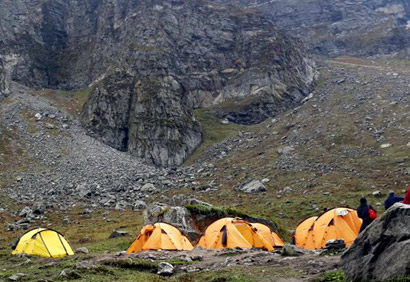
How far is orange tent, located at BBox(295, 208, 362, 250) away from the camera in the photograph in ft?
71.2

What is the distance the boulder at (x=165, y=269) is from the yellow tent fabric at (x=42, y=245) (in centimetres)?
869

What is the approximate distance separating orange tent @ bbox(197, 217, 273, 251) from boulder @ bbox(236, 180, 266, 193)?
2304 cm

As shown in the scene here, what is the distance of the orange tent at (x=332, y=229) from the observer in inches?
854

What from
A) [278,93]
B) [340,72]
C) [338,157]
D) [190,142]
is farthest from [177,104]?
[340,72]

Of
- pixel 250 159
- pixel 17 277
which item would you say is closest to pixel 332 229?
pixel 17 277

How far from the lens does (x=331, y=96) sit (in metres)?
73.2

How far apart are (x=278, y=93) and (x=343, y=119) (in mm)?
22325

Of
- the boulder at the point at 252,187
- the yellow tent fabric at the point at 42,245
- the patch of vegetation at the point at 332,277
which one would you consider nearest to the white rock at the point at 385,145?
the boulder at the point at 252,187

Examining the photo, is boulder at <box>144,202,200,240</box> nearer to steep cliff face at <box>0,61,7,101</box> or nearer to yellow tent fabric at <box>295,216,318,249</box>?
yellow tent fabric at <box>295,216,318,249</box>

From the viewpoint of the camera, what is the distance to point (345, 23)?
438ft

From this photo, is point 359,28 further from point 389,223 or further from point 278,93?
point 389,223

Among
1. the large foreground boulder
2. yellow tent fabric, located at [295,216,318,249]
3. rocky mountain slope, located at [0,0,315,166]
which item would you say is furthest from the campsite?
rocky mountain slope, located at [0,0,315,166]

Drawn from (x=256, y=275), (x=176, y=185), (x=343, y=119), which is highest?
(x=256, y=275)

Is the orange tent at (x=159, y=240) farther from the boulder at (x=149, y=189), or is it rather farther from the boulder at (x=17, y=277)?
the boulder at (x=149, y=189)
